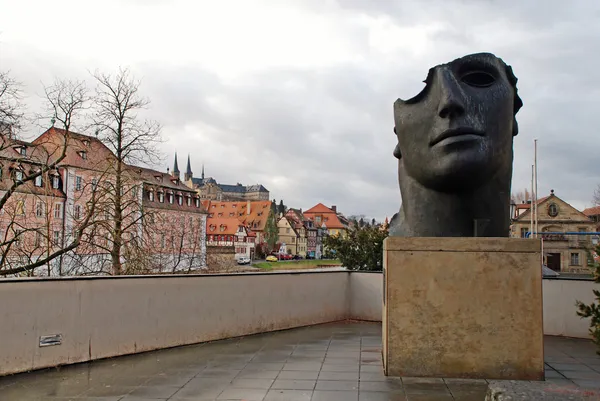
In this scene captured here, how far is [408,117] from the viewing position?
Result: 6.13 m

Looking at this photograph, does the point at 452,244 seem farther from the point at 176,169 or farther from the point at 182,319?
the point at 176,169

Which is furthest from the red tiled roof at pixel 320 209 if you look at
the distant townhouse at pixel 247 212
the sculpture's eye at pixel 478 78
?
the sculpture's eye at pixel 478 78

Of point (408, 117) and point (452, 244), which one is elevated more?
point (408, 117)

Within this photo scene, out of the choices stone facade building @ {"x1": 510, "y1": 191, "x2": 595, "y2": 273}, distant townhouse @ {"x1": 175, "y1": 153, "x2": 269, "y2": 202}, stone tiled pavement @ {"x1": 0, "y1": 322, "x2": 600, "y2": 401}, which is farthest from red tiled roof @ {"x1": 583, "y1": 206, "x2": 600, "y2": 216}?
distant townhouse @ {"x1": 175, "y1": 153, "x2": 269, "y2": 202}

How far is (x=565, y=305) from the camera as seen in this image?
9.84 meters

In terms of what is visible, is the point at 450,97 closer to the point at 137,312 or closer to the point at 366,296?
the point at 137,312

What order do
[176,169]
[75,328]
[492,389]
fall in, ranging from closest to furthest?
[492,389]
[75,328]
[176,169]

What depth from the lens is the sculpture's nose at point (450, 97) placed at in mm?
5590

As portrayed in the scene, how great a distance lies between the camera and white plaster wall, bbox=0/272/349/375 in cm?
636

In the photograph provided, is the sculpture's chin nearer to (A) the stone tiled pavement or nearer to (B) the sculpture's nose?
(B) the sculpture's nose

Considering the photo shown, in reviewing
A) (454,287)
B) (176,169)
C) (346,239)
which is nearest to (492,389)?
(454,287)

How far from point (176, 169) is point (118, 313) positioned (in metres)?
152

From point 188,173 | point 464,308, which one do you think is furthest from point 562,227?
point 188,173

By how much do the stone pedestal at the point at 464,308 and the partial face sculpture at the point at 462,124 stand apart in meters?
0.87
